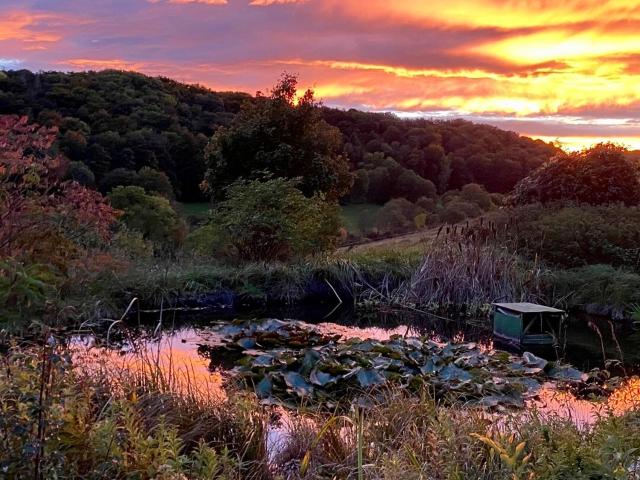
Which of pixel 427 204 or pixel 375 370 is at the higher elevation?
pixel 375 370

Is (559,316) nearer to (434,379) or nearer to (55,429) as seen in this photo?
(434,379)

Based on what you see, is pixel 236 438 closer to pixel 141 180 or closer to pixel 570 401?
pixel 570 401

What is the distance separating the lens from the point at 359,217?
2842cm

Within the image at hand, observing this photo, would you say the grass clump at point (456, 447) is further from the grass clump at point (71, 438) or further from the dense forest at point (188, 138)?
the dense forest at point (188, 138)

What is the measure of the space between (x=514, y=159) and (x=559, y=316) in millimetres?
23966

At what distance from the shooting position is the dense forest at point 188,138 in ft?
85.6

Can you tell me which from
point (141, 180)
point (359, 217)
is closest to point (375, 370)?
point (141, 180)

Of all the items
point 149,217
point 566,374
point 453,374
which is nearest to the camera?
point 453,374

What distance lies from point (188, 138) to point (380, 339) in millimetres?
21721

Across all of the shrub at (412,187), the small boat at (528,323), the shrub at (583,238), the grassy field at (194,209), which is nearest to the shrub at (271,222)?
the shrub at (583,238)

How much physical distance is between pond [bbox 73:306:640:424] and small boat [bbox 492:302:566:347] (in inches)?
11.4

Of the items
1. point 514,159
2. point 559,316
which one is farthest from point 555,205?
point 514,159

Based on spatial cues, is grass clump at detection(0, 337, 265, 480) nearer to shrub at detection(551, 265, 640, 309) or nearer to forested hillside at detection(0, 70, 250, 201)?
shrub at detection(551, 265, 640, 309)

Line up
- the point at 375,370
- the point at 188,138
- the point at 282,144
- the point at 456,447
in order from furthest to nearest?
the point at 188,138, the point at 282,144, the point at 375,370, the point at 456,447
